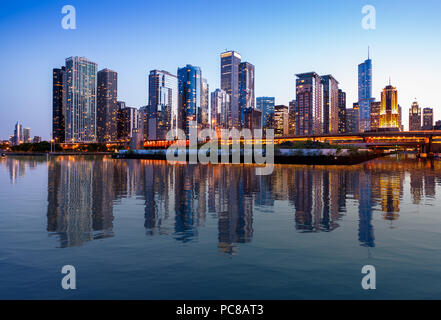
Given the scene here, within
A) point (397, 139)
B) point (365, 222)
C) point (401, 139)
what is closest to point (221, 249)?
point (365, 222)

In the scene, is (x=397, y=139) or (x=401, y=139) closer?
(x=401, y=139)

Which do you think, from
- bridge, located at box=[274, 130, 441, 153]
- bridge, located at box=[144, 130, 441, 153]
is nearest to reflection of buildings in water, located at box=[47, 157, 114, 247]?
bridge, located at box=[144, 130, 441, 153]

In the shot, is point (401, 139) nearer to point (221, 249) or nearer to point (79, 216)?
point (79, 216)

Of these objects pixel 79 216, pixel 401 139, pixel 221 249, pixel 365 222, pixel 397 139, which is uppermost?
pixel 397 139

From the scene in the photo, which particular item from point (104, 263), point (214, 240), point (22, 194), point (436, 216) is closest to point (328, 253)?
point (214, 240)

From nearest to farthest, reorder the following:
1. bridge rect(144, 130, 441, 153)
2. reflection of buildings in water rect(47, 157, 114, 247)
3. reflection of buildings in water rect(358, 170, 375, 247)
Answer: reflection of buildings in water rect(358, 170, 375, 247) → reflection of buildings in water rect(47, 157, 114, 247) → bridge rect(144, 130, 441, 153)

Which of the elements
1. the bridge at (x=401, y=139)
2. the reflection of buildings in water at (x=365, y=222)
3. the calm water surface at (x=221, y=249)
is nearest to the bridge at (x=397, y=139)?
the bridge at (x=401, y=139)

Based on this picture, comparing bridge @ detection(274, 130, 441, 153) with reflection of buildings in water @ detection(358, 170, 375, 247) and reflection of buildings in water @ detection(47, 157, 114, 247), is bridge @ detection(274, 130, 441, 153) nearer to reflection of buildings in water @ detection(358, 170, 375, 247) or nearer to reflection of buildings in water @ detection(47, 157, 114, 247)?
reflection of buildings in water @ detection(358, 170, 375, 247)

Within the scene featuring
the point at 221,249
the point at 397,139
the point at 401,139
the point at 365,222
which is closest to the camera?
the point at 221,249

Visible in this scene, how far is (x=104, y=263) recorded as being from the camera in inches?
356

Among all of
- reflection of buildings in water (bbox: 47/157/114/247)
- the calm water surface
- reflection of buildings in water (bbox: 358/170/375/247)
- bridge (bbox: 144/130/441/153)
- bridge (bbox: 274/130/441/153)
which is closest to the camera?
the calm water surface

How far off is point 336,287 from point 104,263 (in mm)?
6203

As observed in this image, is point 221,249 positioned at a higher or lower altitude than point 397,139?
lower
